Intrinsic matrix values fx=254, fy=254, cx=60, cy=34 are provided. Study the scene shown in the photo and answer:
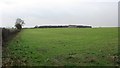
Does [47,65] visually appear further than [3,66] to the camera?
Yes

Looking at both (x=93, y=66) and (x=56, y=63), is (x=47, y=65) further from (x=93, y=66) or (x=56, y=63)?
(x=93, y=66)

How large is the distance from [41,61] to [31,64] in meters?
1.11

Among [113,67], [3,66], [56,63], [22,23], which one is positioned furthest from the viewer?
[22,23]

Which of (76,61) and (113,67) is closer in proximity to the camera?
(113,67)

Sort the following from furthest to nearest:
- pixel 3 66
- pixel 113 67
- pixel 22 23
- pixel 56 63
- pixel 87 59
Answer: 1. pixel 22 23
2. pixel 87 59
3. pixel 56 63
4. pixel 113 67
5. pixel 3 66

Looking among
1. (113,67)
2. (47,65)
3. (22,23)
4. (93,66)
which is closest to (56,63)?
(47,65)

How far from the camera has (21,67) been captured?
1096cm

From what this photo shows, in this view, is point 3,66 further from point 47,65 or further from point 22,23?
point 22,23

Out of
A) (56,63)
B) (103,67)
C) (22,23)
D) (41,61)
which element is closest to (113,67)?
(103,67)

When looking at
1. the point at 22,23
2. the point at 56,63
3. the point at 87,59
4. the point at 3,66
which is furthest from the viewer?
the point at 22,23

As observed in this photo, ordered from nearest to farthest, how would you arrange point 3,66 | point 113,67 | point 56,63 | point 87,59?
point 3,66 < point 113,67 < point 56,63 < point 87,59

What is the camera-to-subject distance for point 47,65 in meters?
11.9

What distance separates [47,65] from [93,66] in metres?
2.16

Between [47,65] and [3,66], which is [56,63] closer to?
[47,65]
